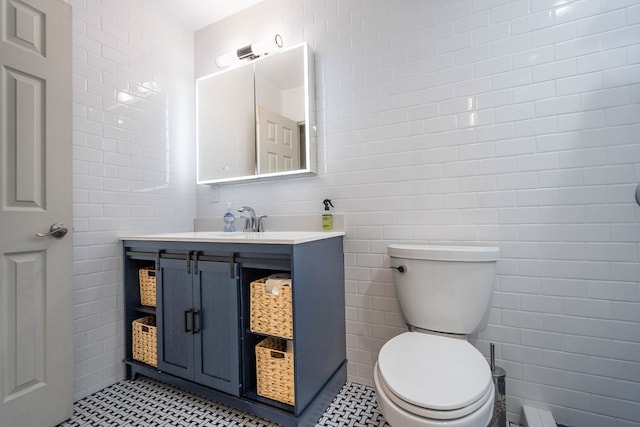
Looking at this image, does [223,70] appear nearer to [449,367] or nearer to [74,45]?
[74,45]

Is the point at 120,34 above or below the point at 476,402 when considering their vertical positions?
above

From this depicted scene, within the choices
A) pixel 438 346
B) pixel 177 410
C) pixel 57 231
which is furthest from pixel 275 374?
pixel 57 231

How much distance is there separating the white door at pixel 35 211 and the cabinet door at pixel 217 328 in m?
0.62

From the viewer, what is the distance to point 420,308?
1.32 m

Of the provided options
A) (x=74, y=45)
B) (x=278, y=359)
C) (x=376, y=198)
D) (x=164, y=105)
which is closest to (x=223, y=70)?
(x=164, y=105)

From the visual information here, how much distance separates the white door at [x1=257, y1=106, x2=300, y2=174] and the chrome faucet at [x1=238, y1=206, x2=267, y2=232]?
0.91ft

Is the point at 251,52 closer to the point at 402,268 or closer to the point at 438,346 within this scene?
the point at 402,268

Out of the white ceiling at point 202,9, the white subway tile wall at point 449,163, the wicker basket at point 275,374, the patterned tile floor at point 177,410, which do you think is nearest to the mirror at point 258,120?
the white subway tile wall at point 449,163

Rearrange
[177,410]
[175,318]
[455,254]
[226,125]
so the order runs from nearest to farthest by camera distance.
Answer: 1. [455,254]
2. [177,410]
3. [175,318]
4. [226,125]

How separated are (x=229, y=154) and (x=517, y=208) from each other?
71.6 inches

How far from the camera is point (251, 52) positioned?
197 cm

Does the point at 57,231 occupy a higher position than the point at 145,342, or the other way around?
the point at 57,231

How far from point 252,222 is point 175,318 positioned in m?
0.73

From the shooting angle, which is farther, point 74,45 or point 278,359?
point 74,45
